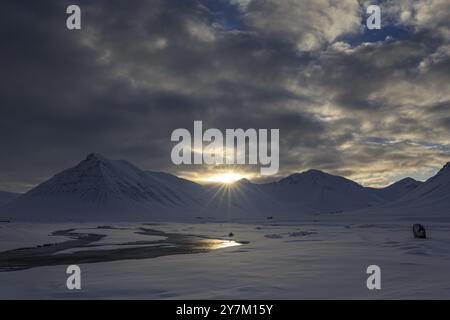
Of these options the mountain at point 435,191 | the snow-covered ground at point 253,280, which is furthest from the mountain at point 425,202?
the snow-covered ground at point 253,280

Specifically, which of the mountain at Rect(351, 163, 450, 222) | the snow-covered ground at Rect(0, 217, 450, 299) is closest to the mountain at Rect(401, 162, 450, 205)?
the mountain at Rect(351, 163, 450, 222)

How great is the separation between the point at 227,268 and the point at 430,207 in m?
126

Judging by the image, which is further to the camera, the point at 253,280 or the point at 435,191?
the point at 435,191

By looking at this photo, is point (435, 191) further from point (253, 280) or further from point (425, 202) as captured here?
point (253, 280)

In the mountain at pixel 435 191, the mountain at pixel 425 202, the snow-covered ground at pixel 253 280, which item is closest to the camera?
the snow-covered ground at pixel 253 280

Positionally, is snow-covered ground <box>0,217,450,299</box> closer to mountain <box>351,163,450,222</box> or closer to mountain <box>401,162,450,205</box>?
mountain <box>351,163,450,222</box>

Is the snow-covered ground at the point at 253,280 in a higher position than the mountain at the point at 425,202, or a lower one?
lower

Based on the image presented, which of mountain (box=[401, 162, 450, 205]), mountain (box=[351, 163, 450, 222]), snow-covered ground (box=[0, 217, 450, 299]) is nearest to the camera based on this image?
snow-covered ground (box=[0, 217, 450, 299])

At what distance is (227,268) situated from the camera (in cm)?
1786

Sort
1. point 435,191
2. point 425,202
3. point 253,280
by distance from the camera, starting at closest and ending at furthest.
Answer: point 253,280
point 425,202
point 435,191

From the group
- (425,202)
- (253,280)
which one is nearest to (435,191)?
(425,202)

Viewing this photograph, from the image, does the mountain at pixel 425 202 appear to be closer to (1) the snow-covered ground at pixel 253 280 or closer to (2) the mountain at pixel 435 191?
(2) the mountain at pixel 435 191
